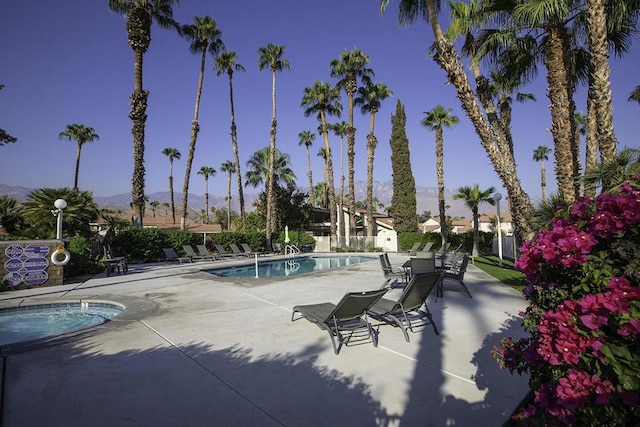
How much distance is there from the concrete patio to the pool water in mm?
1436

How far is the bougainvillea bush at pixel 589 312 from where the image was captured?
164 centimetres

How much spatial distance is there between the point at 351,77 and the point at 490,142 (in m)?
23.4

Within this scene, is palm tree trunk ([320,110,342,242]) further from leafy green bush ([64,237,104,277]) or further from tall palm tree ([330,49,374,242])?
leafy green bush ([64,237,104,277])

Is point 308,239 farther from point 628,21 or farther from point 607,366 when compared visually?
point 607,366

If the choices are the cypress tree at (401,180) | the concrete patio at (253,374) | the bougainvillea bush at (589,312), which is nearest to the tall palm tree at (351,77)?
the cypress tree at (401,180)

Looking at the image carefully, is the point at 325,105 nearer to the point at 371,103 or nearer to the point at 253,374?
the point at 371,103

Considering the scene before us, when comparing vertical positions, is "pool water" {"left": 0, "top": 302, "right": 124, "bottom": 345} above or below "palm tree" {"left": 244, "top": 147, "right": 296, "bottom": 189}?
below

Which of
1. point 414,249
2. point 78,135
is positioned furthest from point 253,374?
point 78,135

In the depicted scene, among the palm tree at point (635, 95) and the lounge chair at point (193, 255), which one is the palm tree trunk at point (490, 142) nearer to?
the lounge chair at point (193, 255)

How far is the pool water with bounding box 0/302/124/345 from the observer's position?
21.3ft

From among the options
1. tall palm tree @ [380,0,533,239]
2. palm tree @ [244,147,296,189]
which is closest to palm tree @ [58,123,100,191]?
palm tree @ [244,147,296,189]

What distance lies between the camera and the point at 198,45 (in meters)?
28.4

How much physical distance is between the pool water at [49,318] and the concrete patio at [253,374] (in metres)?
1.44

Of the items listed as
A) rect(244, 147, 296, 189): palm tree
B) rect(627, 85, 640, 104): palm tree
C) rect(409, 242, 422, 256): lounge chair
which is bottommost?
rect(409, 242, 422, 256): lounge chair
